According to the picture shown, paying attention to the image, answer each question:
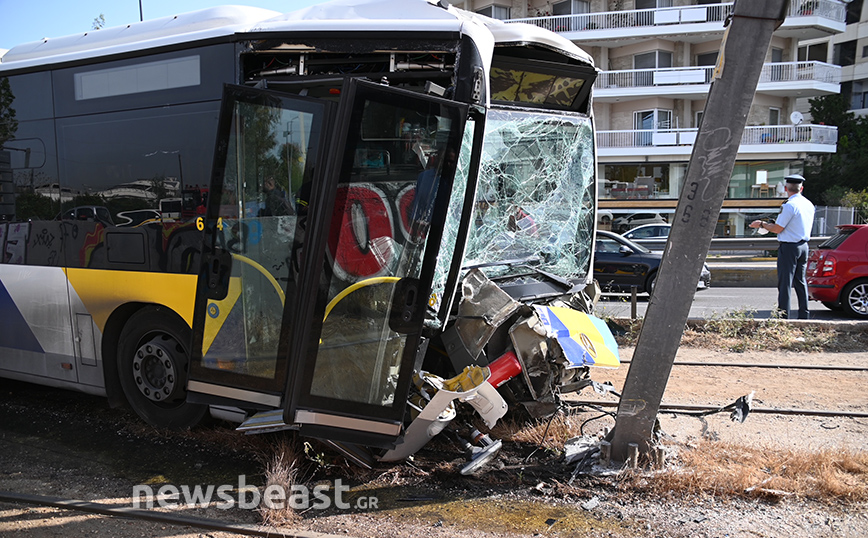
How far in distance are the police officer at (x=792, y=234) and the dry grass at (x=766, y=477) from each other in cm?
540

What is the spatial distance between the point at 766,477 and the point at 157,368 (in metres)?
4.83

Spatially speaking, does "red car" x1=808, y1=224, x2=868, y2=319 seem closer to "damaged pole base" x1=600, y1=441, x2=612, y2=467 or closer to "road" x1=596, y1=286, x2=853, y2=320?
"road" x1=596, y1=286, x2=853, y2=320

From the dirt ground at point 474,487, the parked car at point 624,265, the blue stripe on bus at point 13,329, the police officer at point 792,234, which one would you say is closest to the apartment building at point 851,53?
Result: the parked car at point 624,265

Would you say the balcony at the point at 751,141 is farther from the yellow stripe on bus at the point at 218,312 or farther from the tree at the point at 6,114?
the yellow stripe on bus at the point at 218,312

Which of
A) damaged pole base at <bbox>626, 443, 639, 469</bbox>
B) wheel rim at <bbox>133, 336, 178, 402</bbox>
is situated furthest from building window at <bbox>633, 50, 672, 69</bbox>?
wheel rim at <bbox>133, 336, 178, 402</bbox>

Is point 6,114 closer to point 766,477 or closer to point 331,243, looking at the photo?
point 331,243

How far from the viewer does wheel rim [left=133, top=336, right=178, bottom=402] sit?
5805 mm

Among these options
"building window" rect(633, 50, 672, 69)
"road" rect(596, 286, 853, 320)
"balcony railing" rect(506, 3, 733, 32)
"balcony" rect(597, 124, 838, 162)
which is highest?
"balcony railing" rect(506, 3, 733, 32)

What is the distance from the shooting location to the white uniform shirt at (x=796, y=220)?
9844 mm

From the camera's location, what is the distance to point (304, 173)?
15.0 ft

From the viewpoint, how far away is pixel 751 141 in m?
35.4

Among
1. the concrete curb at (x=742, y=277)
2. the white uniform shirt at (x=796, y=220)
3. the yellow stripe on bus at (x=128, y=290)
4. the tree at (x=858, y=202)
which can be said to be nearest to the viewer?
the yellow stripe on bus at (x=128, y=290)

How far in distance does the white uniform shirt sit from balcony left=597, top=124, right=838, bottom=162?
84.9 ft

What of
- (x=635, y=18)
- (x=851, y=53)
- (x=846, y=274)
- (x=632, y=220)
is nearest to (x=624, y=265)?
(x=846, y=274)
